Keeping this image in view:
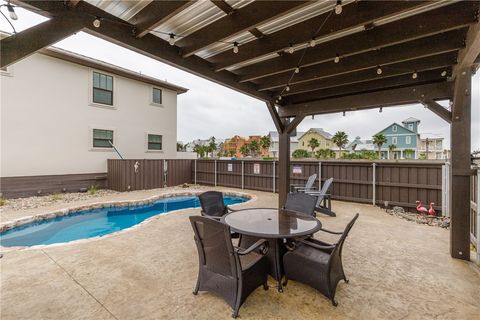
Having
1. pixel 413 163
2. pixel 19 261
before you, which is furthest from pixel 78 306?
pixel 413 163

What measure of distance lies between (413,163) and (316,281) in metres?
5.79

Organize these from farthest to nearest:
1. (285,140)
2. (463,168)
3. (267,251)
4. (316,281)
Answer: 1. (285,140)
2. (463,168)
3. (267,251)
4. (316,281)

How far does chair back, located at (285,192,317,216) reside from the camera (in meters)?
3.62

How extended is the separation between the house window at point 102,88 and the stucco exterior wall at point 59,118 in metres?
0.21

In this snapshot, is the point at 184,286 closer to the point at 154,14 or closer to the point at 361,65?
the point at 154,14

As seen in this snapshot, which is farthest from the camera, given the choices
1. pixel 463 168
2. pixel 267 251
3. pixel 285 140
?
pixel 285 140

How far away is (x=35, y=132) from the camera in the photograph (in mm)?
7738

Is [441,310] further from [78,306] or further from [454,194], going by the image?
[78,306]

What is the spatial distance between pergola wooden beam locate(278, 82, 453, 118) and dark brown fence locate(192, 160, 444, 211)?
2.91m

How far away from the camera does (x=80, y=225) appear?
5750 millimetres

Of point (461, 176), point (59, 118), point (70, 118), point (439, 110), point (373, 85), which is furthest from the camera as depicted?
point (70, 118)

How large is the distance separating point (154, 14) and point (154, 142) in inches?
392

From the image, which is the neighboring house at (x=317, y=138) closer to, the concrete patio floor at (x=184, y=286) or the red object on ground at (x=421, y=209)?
the red object on ground at (x=421, y=209)

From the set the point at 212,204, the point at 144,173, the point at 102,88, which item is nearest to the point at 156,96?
the point at 102,88
